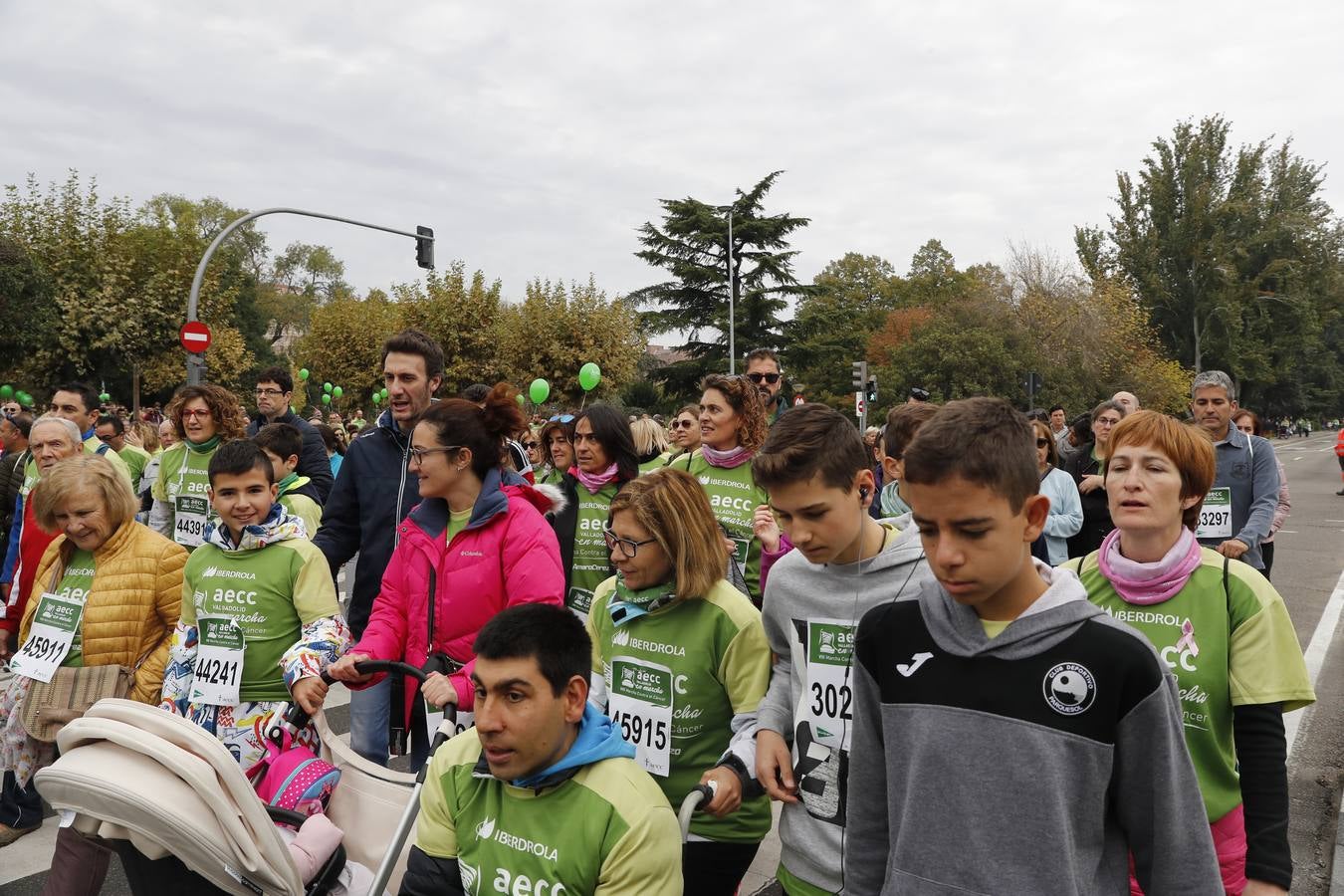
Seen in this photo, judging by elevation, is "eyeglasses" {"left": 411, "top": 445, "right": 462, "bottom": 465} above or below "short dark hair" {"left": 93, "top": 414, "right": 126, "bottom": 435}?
above

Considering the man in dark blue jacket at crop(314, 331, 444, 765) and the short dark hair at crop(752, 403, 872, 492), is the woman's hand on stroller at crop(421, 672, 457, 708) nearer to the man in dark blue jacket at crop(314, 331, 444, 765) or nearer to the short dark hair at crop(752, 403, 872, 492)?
the short dark hair at crop(752, 403, 872, 492)

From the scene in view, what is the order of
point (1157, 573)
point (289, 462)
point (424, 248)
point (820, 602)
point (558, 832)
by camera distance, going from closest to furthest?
point (558, 832)
point (820, 602)
point (1157, 573)
point (289, 462)
point (424, 248)

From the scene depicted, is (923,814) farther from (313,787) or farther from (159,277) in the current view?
(159,277)

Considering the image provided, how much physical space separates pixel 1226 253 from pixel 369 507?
60747 mm

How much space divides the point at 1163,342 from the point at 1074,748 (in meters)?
63.7

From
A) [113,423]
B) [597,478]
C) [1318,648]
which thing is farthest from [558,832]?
[113,423]

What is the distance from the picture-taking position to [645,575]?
306cm

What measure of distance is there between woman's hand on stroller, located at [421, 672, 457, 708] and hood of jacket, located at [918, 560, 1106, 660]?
5.06 feet

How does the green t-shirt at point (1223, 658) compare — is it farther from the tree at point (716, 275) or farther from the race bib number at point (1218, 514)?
the tree at point (716, 275)

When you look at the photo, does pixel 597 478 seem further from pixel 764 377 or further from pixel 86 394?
pixel 86 394

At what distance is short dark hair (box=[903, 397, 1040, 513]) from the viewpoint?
1695 millimetres

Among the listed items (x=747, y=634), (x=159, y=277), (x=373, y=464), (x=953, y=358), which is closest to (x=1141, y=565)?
(x=747, y=634)

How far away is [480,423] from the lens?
12.2ft

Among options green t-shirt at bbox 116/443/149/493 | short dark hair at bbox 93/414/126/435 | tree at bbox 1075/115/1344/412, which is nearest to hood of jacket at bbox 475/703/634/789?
green t-shirt at bbox 116/443/149/493
